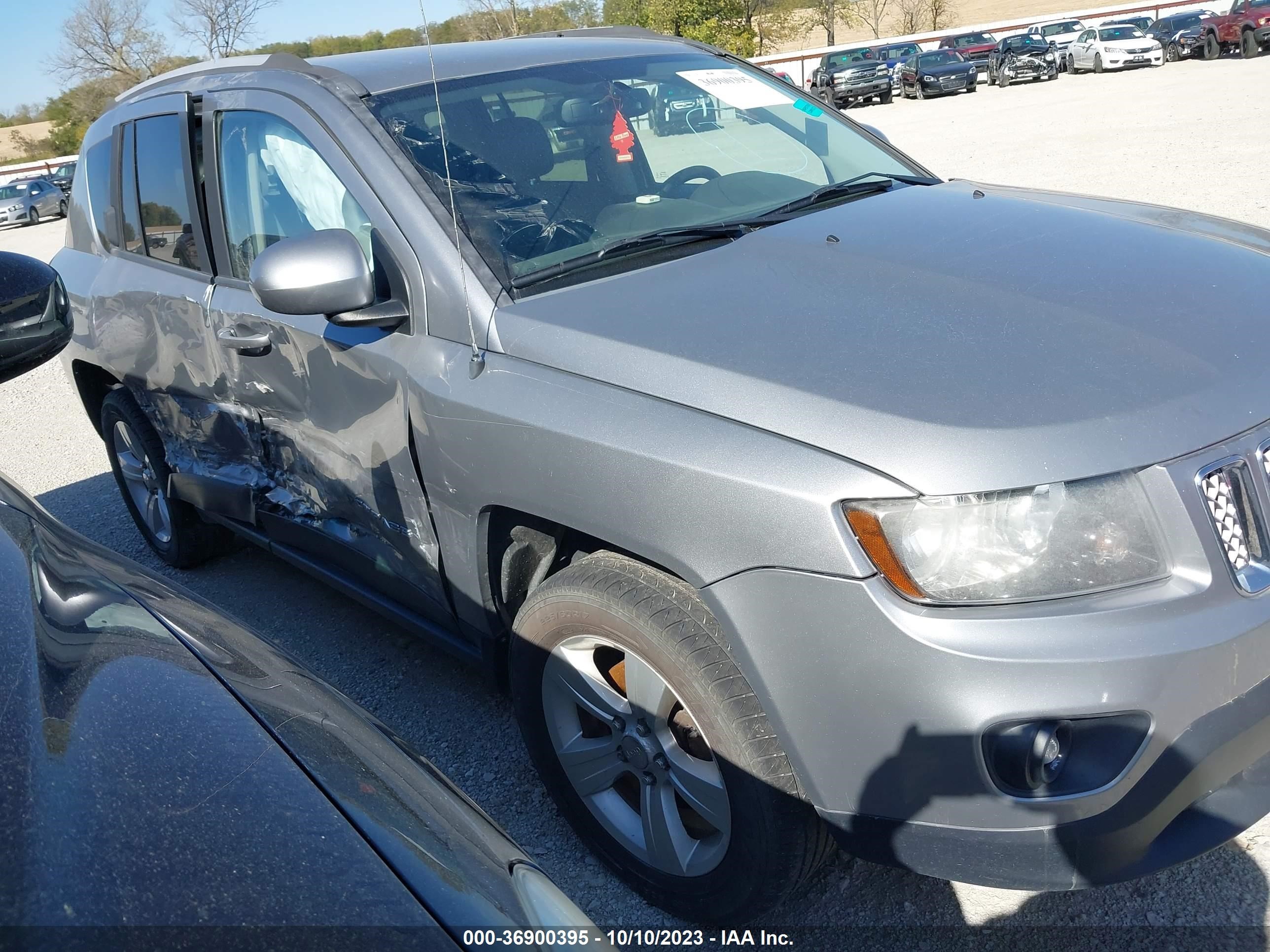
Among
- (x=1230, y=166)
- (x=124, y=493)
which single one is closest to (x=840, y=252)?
(x=124, y=493)

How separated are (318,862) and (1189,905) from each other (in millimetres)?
1958

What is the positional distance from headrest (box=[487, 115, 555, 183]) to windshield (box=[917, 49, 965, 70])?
3063cm

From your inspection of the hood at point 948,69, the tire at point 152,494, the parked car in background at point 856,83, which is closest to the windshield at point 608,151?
the tire at point 152,494

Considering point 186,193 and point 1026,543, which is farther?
point 186,193

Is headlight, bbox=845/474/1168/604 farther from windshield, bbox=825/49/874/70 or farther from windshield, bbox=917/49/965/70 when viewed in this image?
windshield, bbox=825/49/874/70

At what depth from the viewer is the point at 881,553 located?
5.94ft

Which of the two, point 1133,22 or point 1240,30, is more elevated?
point 1133,22

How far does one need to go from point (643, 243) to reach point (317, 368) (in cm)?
99

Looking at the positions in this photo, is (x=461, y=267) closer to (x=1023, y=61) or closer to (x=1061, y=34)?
(x=1023, y=61)

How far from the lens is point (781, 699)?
1936 mm

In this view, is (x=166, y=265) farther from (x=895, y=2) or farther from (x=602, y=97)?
(x=895, y=2)

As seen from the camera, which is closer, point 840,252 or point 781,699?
point 781,699

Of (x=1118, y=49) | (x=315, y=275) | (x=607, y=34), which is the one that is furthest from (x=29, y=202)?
(x=315, y=275)

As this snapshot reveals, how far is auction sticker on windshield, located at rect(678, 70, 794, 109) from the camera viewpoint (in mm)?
3516
